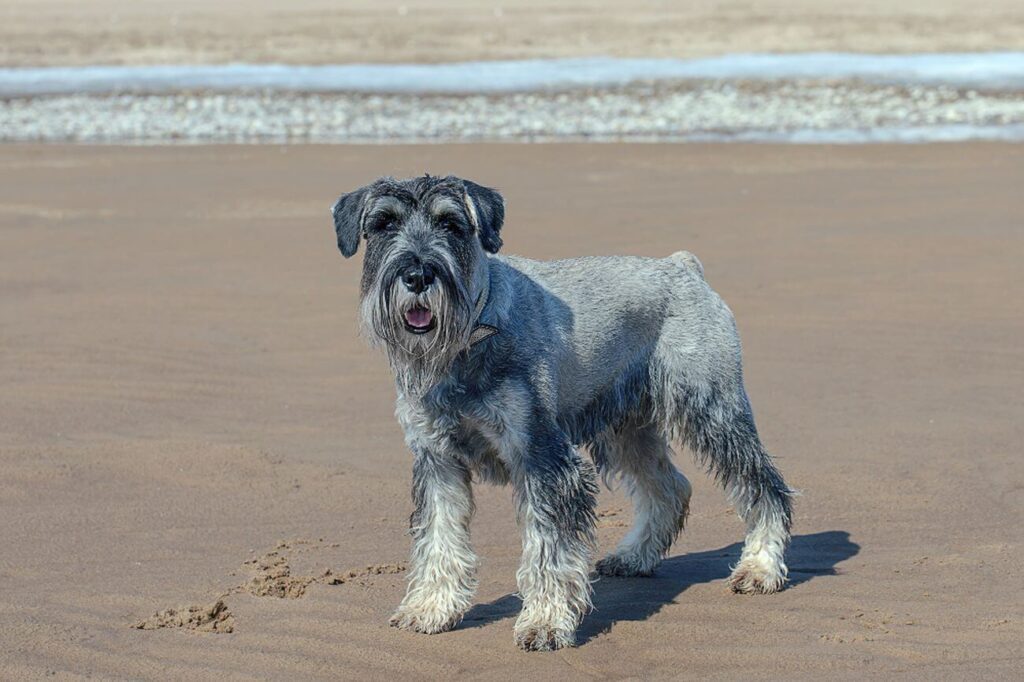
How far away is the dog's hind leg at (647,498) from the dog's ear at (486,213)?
170 centimetres

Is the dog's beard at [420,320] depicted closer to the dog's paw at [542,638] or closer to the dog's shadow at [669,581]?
the dog's paw at [542,638]

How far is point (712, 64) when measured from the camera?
34062 millimetres

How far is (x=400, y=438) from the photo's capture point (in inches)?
393

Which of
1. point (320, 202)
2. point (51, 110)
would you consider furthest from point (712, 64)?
point (320, 202)

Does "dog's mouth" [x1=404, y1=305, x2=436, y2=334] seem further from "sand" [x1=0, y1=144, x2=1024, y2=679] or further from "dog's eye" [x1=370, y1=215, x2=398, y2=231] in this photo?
"sand" [x1=0, y1=144, x2=1024, y2=679]

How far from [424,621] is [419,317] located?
1476 millimetres

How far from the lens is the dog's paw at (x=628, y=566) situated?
25.1ft

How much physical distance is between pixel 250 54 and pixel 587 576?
33466 mm

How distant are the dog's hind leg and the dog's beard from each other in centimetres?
161

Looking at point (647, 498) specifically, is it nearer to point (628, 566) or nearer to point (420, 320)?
point (628, 566)

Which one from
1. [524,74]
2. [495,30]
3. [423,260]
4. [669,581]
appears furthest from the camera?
[495,30]

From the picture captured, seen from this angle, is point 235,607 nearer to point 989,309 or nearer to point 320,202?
point 989,309

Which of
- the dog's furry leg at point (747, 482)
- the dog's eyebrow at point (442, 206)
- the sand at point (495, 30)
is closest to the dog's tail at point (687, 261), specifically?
the dog's furry leg at point (747, 482)

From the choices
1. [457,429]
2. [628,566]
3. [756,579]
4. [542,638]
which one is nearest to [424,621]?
[542,638]
